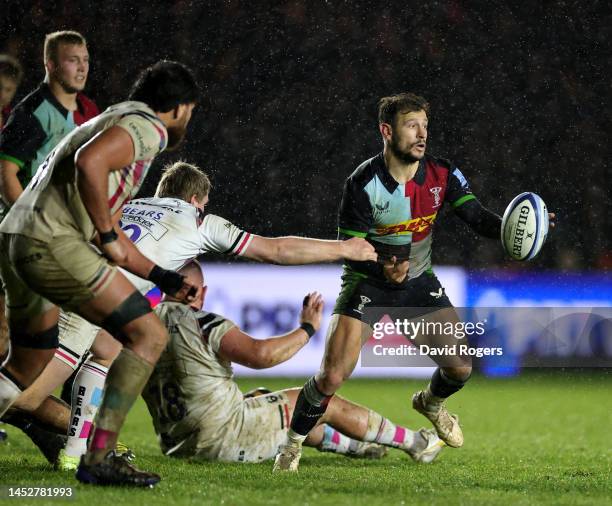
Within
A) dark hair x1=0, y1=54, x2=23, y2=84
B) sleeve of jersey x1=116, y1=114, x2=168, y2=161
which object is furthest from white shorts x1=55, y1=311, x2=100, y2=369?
dark hair x1=0, y1=54, x2=23, y2=84

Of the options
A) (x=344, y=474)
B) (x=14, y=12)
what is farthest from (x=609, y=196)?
(x=344, y=474)

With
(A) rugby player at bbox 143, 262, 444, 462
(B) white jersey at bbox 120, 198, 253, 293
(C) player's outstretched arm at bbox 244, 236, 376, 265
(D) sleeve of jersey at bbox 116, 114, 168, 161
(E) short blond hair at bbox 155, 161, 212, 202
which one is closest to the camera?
(D) sleeve of jersey at bbox 116, 114, 168, 161

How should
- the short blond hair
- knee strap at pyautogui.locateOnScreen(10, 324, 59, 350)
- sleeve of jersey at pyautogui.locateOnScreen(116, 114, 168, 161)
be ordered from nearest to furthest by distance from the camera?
sleeve of jersey at pyautogui.locateOnScreen(116, 114, 168, 161)
knee strap at pyautogui.locateOnScreen(10, 324, 59, 350)
the short blond hair

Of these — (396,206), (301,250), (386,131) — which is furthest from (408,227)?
(301,250)

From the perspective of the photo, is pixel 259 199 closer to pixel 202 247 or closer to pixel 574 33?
pixel 574 33

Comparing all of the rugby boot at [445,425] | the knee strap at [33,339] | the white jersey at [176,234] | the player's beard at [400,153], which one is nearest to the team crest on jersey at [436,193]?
the player's beard at [400,153]

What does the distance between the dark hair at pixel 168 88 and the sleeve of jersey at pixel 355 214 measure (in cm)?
169

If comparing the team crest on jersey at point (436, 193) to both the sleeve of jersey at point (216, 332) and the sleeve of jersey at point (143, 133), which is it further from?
the sleeve of jersey at point (143, 133)

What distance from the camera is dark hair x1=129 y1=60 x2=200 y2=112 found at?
4254mm

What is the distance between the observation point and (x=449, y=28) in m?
15.0

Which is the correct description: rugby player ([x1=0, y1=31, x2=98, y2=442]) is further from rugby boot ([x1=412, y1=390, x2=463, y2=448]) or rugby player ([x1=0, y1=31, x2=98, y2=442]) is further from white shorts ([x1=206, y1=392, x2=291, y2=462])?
rugby boot ([x1=412, y1=390, x2=463, y2=448])

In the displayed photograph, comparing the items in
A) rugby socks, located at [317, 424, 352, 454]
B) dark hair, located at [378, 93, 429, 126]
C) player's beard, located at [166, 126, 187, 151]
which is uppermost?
dark hair, located at [378, 93, 429, 126]

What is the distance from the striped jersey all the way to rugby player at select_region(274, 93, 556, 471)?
1827 mm

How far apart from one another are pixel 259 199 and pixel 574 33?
18.5 ft
